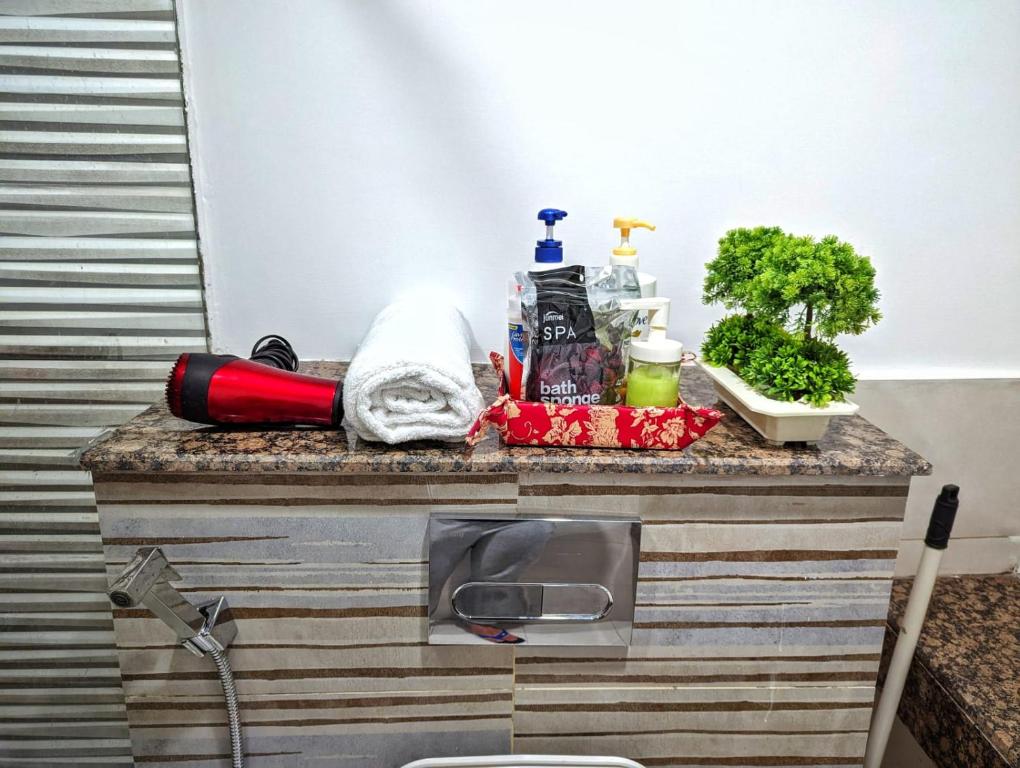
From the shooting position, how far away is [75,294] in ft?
3.39

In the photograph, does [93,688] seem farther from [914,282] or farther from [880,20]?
[880,20]

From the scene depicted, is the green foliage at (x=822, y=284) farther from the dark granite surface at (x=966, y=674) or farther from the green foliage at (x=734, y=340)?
the dark granite surface at (x=966, y=674)

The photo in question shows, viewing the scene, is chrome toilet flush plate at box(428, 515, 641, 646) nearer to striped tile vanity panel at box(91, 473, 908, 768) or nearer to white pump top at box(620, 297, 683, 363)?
striped tile vanity panel at box(91, 473, 908, 768)

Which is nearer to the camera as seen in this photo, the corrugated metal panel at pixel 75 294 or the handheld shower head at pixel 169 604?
the handheld shower head at pixel 169 604

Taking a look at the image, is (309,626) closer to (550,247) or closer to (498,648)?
(498,648)

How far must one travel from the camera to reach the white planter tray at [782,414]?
2.56 feet

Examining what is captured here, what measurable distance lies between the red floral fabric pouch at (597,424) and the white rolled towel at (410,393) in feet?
0.12

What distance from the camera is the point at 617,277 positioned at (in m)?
0.89

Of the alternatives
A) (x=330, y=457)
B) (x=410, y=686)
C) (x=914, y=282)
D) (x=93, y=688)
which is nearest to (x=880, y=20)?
(x=914, y=282)

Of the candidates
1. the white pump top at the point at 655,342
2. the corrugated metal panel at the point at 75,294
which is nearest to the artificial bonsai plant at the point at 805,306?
the white pump top at the point at 655,342

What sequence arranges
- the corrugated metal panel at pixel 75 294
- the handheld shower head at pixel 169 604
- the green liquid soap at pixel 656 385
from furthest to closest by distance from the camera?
1. the corrugated metal panel at pixel 75 294
2. the green liquid soap at pixel 656 385
3. the handheld shower head at pixel 169 604

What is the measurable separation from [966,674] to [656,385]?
65 centimetres

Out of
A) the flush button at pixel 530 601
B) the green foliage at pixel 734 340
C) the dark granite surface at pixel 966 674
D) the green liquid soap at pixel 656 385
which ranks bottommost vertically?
the dark granite surface at pixel 966 674

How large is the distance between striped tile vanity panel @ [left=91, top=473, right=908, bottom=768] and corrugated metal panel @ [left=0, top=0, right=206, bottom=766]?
1.17 ft
